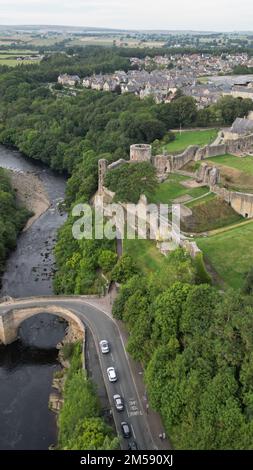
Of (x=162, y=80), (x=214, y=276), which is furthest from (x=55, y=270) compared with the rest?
(x=162, y=80)

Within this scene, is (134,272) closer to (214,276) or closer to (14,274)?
(214,276)

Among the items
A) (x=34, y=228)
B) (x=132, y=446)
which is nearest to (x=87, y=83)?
(x=34, y=228)

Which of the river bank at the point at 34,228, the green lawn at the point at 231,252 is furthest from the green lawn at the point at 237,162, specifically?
the river bank at the point at 34,228

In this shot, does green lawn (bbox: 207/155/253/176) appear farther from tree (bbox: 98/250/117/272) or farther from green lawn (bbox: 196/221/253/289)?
tree (bbox: 98/250/117/272)

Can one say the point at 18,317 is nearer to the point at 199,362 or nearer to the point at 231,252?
the point at 199,362

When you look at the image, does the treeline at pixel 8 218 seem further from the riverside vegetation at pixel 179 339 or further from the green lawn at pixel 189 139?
the green lawn at pixel 189 139

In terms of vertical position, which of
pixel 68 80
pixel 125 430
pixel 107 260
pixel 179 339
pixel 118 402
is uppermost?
pixel 68 80
